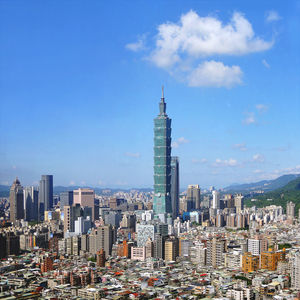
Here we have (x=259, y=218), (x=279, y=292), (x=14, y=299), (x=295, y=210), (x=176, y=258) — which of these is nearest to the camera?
(x=14, y=299)

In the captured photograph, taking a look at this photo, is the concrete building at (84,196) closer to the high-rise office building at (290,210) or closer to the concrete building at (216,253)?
the high-rise office building at (290,210)

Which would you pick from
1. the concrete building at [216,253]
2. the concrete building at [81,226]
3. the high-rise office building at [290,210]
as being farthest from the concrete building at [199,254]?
the high-rise office building at [290,210]

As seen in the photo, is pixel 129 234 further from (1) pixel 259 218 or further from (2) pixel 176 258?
(1) pixel 259 218

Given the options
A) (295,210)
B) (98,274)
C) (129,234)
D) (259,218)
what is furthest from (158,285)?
(295,210)

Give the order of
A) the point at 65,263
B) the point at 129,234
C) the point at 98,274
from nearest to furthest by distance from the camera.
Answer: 1. the point at 98,274
2. the point at 65,263
3. the point at 129,234

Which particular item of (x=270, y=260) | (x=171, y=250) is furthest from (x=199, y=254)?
(x=270, y=260)
